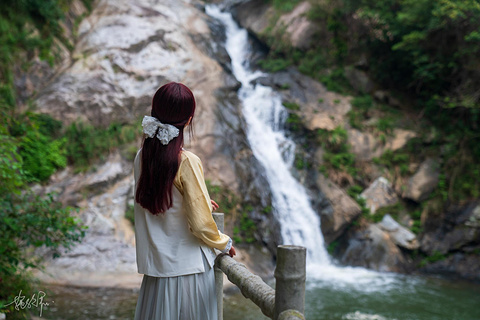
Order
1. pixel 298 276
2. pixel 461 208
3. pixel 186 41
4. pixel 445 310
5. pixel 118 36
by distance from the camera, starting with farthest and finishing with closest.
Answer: pixel 186 41 → pixel 118 36 → pixel 461 208 → pixel 445 310 → pixel 298 276

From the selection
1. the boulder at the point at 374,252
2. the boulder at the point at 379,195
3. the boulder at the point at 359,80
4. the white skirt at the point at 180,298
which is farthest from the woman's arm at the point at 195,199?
the boulder at the point at 359,80

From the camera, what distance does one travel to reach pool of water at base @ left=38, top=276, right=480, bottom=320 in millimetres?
5789

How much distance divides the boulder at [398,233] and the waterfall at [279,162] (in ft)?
5.54

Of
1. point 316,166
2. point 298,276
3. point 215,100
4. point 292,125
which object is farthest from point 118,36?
point 298,276

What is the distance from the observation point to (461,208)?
31.8 ft

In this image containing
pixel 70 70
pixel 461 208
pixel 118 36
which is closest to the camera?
pixel 461 208

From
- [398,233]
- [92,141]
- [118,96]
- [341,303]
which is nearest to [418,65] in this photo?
[398,233]

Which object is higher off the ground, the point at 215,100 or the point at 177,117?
the point at 215,100

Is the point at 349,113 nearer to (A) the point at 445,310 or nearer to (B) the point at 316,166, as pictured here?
Result: (B) the point at 316,166

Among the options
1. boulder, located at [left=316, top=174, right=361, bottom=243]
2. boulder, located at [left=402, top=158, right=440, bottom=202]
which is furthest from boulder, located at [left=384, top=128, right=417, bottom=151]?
boulder, located at [left=316, top=174, right=361, bottom=243]

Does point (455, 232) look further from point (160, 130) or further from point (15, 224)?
point (160, 130)

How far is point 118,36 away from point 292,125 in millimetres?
5690

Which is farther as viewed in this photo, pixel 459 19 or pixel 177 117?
pixel 459 19

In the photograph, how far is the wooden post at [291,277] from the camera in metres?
1.88
